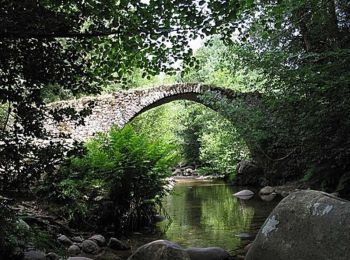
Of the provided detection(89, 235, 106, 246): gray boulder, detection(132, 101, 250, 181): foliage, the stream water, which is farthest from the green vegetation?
the stream water

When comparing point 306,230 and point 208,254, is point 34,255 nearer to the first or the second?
point 208,254

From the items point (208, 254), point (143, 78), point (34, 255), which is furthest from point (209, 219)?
point (34, 255)

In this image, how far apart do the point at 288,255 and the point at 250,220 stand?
4707mm

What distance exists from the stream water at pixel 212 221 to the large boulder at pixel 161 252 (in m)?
1.40

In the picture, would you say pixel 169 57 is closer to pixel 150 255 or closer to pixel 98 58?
pixel 98 58

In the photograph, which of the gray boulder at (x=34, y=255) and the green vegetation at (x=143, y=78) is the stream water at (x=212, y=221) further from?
the gray boulder at (x=34, y=255)

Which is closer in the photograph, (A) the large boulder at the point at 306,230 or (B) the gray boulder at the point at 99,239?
(A) the large boulder at the point at 306,230

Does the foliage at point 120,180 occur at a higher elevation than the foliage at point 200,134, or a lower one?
lower

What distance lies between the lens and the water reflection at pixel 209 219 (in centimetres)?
652

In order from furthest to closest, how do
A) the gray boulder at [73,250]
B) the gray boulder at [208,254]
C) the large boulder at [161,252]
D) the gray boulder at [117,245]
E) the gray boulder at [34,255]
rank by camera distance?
the gray boulder at [117,245], the gray boulder at [73,250], the gray boulder at [208,254], the large boulder at [161,252], the gray boulder at [34,255]

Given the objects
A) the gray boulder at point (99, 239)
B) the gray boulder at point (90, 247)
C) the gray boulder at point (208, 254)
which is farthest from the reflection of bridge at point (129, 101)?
the gray boulder at point (208, 254)

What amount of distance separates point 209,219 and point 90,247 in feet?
11.0

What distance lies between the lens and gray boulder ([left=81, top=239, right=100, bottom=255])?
5590 mm

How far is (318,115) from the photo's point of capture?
813 centimetres
